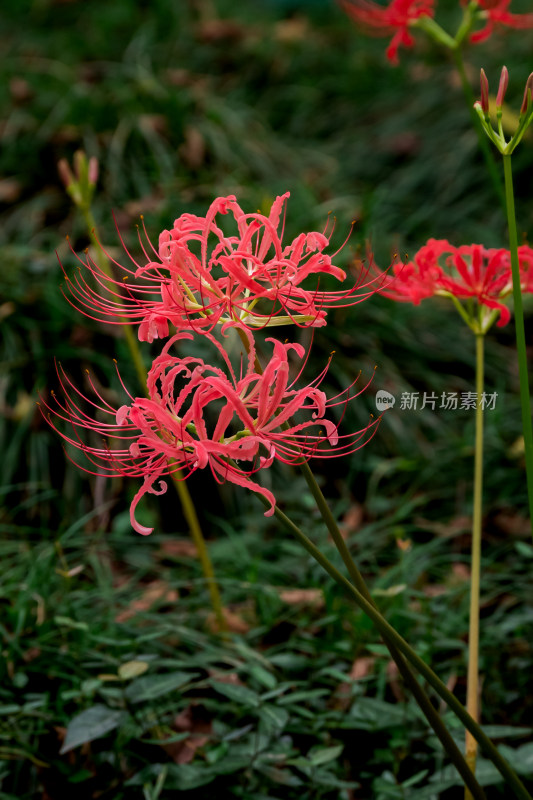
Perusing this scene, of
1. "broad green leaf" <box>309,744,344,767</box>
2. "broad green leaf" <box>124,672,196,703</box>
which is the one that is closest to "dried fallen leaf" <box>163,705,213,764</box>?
"broad green leaf" <box>124,672,196,703</box>

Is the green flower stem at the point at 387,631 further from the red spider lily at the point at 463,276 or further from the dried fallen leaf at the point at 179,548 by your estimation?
the dried fallen leaf at the point at 179,548

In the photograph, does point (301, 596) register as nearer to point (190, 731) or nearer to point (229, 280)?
point (190, 731)

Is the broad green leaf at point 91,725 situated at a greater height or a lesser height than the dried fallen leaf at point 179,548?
lesser

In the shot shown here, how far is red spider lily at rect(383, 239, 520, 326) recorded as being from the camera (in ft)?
4.29

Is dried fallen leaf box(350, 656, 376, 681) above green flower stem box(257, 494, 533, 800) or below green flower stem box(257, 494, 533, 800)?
below

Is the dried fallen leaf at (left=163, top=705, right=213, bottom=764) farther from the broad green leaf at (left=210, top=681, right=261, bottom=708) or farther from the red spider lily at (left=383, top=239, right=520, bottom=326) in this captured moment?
the red spider lily at (left=383, top=239, right=520, bottom=326)

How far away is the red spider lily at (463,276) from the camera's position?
1309 mm

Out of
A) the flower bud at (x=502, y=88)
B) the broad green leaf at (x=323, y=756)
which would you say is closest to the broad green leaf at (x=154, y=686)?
the broad green leaf at (x=323, y=756)

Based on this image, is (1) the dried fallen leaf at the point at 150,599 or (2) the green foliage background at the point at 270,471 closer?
(2) the green foliage background at the point at 270,471

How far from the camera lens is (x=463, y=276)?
132cm

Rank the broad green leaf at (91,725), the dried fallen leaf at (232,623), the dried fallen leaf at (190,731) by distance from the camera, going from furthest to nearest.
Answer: the dried fallen leaf at (232,623)
the dried fallen leaf at (190,731)
the broad green leaf at (91,725)

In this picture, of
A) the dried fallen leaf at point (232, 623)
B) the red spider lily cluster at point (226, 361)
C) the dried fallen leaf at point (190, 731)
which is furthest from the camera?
the dried fallen leaf at point (232, 623)

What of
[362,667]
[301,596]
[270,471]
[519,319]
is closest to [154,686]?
[362,667]

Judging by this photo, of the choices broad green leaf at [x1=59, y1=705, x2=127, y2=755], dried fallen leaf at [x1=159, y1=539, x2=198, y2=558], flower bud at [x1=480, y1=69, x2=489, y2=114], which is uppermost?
flower bud at [x1=480, y1=69, x2=489, y2=114]
